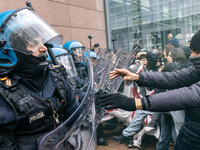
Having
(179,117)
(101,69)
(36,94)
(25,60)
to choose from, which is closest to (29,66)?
(25,60)

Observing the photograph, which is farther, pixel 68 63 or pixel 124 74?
pixel 68 63

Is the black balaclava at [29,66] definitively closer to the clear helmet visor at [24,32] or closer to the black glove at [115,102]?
the clear helmet visor at [24,32]

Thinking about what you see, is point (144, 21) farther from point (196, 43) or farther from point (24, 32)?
point (24, 32)

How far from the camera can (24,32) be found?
5.09ft

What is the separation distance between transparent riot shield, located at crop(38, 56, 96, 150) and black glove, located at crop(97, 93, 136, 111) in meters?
0.44

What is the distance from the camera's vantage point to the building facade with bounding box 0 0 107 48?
7.47 m

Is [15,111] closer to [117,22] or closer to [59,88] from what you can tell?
[59,88]

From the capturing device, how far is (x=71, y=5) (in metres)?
8.73

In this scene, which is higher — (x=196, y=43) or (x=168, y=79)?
(x=196, y=43)

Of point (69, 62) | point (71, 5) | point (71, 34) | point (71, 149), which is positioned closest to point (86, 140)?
point (71, 149)

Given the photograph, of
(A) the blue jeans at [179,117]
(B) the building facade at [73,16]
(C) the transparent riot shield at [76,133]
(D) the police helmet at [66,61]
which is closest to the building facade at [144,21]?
(B) the building facade at [73,16]

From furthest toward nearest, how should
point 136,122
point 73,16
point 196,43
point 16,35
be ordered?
point 73,16
point 136,122
point 196,43
point 16,35

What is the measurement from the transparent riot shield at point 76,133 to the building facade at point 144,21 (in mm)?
6916

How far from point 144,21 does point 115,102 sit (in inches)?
488
